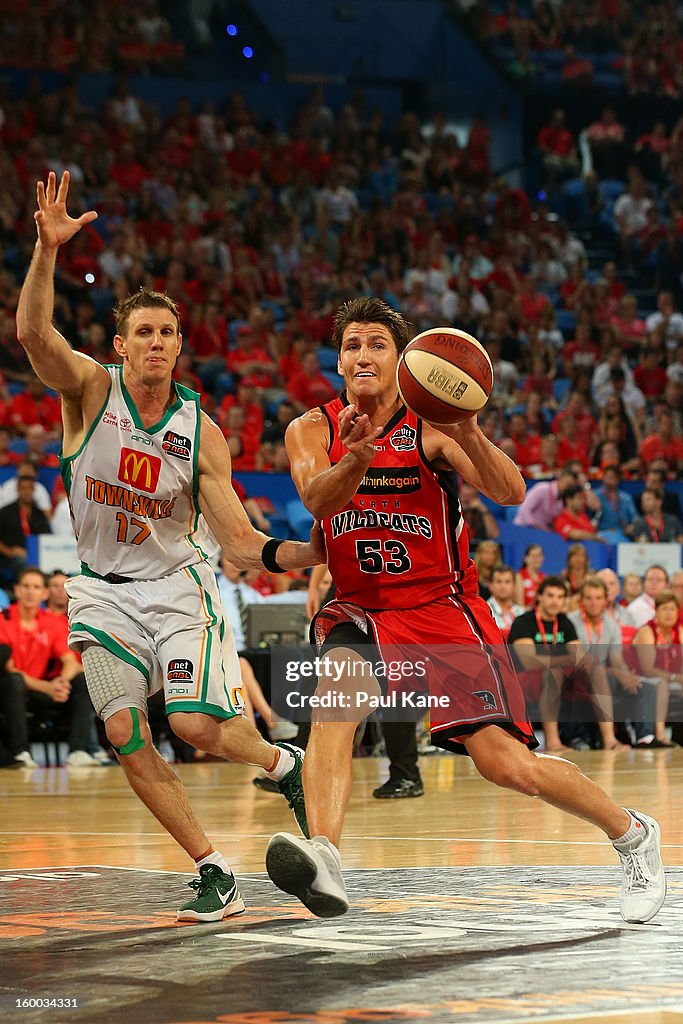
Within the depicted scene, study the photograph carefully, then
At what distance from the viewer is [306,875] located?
4477mm

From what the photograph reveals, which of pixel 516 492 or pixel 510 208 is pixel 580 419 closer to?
pixel 510 208

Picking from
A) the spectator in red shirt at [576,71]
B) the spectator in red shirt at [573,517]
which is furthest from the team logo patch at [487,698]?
the spectator in red shirt at [576,71]

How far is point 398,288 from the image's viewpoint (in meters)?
20.4

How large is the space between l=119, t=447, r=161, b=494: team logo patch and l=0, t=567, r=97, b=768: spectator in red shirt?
684 centimetres

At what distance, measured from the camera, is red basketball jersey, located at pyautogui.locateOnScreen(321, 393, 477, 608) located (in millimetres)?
5297

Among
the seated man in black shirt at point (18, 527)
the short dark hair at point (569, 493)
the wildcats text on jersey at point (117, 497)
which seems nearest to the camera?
the wildcats text on jersey at point (117, 497)

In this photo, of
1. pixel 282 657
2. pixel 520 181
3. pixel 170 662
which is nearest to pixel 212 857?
pixel 170 662

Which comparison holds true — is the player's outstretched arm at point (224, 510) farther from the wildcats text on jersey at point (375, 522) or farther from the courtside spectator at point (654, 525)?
the courtside spectator at point (654, 525)

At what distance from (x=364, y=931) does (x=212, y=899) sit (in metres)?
0.62

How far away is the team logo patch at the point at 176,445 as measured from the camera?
5.62 m

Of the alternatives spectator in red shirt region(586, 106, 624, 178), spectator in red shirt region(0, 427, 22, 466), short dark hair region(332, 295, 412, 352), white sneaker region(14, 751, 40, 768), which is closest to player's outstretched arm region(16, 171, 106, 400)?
short dark hair region(332, 295, 412, 352)

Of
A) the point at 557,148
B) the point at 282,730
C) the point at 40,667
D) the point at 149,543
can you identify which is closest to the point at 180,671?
the point at 149,543

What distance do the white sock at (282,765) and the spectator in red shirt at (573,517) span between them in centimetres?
995

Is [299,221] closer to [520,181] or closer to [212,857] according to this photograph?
[520,181]
